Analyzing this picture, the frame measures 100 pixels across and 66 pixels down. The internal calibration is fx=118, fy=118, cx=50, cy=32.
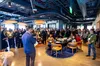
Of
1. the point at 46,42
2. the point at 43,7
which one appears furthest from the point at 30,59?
the point at 43,7

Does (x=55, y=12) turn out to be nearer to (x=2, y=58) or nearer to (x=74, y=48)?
(x=74, y=48)

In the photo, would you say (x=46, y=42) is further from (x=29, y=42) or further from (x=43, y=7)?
(x=29, y=42)

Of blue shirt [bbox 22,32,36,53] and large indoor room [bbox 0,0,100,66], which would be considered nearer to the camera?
blue shirt [bbox 22,32,36,53]

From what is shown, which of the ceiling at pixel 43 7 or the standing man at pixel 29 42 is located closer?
the standing man at pixel 29 42

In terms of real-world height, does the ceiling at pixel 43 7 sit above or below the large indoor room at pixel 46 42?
above

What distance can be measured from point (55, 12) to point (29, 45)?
6.31m

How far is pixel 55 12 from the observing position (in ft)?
30.1

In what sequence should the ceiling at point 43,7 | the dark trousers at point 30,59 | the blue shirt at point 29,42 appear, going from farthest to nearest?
1. the ceiling at point 43,7
2. the dark trousers at point 30,59
3. the blue shirt at point 29,42

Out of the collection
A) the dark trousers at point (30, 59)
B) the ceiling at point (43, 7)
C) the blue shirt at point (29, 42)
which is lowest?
the dark trousers at point (30, 59)

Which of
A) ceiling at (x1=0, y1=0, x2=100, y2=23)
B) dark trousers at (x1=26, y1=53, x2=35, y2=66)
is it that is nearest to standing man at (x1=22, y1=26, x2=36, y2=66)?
dark trousers at (x1=26, y1=53, x2=35, y2=66)

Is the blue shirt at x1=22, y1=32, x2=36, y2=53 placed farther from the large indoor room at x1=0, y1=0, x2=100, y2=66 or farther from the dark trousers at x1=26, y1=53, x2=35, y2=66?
the dark trousers at x1=26, y1=53, x2=35, y2=66

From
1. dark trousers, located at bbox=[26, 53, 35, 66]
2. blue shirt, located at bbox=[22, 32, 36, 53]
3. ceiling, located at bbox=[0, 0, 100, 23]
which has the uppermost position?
ceiling, located at bbox=[0, 0, 100, 23]

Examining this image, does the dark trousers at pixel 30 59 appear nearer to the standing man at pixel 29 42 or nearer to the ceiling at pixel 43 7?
the standing man at pixel 29 42

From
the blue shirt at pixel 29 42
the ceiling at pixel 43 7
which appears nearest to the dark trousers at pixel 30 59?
the blue shirt at pixel 29 42
